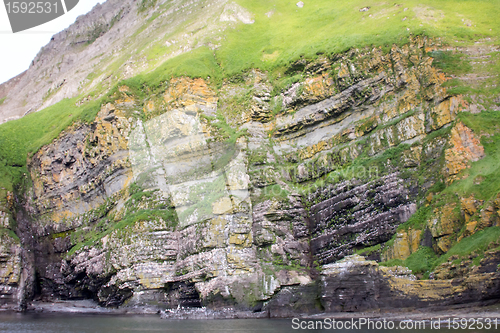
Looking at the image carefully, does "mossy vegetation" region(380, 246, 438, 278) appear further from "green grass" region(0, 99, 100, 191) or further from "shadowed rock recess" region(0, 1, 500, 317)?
"green grass" region(0, 99, 100, 191)

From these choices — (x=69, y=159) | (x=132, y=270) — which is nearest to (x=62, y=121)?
(x=69, y=159)

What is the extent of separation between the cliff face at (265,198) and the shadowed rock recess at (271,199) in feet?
0.54

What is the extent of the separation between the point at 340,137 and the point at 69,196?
43.9 metres

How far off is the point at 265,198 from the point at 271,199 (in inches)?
30.8

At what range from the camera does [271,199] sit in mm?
49469

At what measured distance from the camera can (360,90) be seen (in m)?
51.3

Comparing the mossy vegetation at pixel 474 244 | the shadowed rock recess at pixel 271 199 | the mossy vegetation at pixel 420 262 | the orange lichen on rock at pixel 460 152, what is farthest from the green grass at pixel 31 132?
the mossy vegetation at pixel 474 244

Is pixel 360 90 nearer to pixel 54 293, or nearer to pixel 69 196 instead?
pixel 69 196

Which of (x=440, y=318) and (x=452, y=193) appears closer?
(x=440, y=318)

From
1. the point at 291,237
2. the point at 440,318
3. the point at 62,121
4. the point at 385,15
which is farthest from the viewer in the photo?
the point at 62,121

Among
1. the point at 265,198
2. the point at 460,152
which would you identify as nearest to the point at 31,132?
the point at 265,198

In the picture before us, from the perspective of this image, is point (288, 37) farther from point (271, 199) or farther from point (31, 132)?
point (31, 132)

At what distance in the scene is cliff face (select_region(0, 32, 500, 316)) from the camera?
36.6 meters

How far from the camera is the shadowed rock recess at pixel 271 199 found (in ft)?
115
